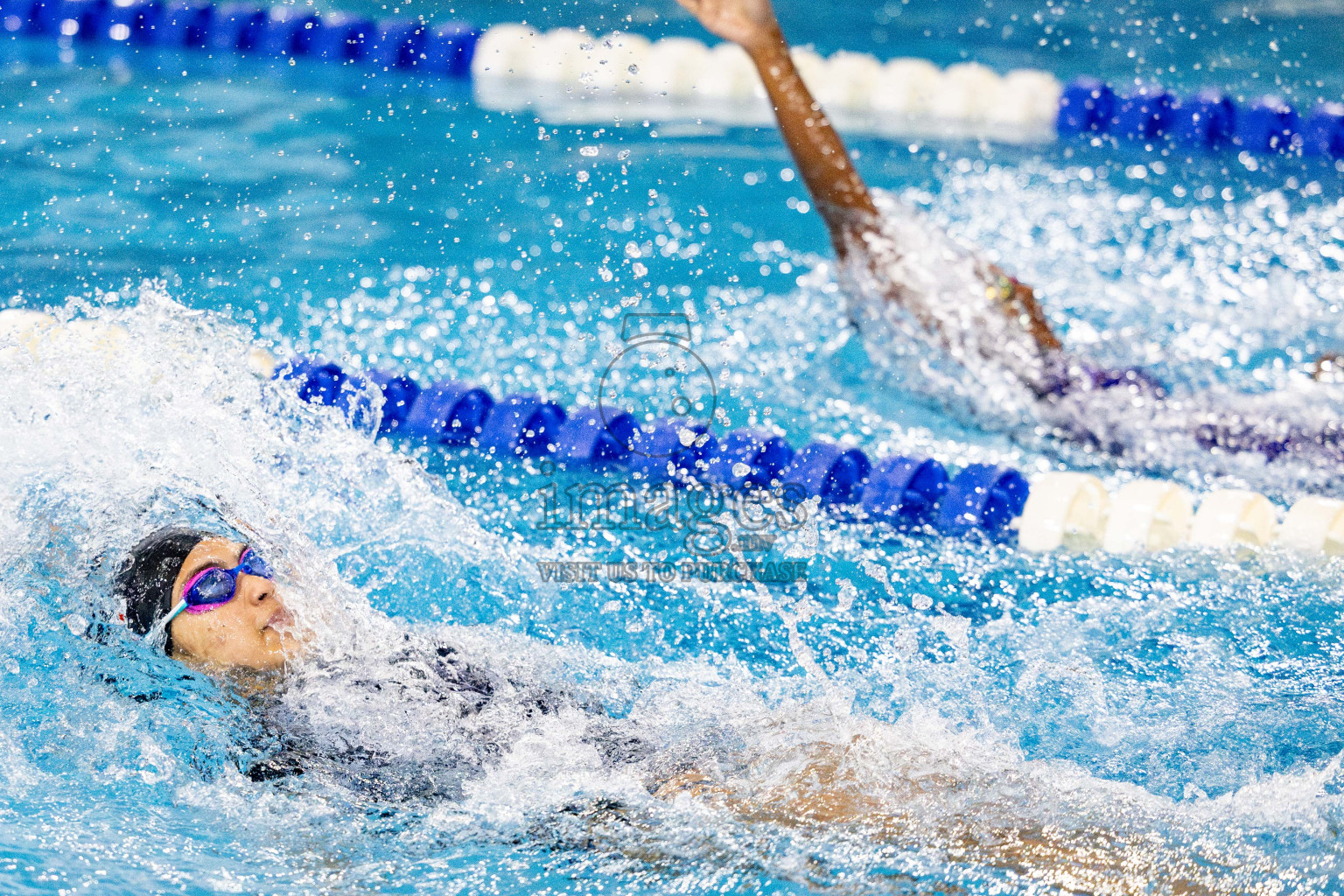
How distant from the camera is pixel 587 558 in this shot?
9.76 ft

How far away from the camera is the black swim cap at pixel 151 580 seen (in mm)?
2078

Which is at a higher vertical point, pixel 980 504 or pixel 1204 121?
pixel 1204 121

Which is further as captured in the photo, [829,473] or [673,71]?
[673,71]

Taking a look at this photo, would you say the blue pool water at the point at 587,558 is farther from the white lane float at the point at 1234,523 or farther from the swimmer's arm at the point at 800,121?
the swimmer's arm at the point at 800,121

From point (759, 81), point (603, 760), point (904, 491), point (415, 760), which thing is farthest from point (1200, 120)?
point (415, 760)

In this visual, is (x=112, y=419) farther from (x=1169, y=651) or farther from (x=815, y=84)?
(x=815, y=84)

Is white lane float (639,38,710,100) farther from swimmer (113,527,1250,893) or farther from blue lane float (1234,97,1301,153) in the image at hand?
A: swimmer (113,527,1250,893)

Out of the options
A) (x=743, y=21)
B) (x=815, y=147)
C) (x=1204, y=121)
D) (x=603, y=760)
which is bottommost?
(x=603, y=760)

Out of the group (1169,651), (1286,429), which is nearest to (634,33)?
(1286,429)

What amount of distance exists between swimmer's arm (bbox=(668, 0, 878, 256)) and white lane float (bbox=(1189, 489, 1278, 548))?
3.69ft

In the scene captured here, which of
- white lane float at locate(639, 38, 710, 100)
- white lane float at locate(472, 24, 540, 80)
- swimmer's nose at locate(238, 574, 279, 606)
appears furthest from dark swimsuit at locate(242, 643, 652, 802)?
white lane float at locate(472, 24, 540, 80)

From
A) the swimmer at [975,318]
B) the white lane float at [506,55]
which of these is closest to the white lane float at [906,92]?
the white lane float at [506,55]

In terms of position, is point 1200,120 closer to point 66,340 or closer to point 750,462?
point 750,462

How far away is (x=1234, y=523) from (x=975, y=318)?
0.95 meters
